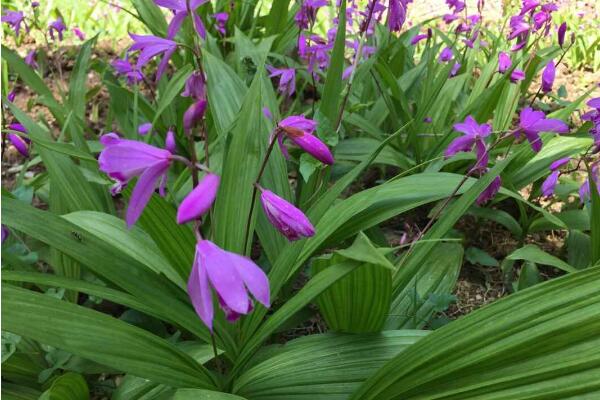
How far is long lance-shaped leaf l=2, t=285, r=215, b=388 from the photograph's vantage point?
895 mm

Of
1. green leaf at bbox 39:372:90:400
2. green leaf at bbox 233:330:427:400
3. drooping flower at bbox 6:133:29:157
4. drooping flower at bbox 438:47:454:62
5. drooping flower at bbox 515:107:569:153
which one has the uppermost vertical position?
drooping flower at bbox 438:47:454:62

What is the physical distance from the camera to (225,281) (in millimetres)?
800

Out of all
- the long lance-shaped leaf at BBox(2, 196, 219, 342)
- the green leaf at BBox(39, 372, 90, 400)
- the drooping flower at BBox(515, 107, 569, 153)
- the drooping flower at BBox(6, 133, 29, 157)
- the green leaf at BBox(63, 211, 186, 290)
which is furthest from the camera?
the drooping flower at BBox(6, 133, 29, 157)

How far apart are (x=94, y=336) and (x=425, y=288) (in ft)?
3.25

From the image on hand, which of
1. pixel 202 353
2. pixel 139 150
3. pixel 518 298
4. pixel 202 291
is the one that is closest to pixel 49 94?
pixel 202 353

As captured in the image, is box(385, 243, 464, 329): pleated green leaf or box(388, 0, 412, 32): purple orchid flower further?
box(388, 0, 412, 32): purple orchid flower

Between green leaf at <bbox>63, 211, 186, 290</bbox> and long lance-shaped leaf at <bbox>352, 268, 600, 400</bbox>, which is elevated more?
long lance-shaped leaf at <bbox>352, 268, 600, 400</bbox>

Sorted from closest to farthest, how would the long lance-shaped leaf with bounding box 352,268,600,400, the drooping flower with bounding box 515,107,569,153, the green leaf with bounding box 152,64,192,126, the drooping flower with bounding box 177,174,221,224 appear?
the drooping flower with bounding box 177,174,221,224 → the long lance-shaped leaf with bounding box 352,268,600,400 → the drooping flower with bounding box 515,107,569,153 → the green leaf with bounding box 152,64,192,126

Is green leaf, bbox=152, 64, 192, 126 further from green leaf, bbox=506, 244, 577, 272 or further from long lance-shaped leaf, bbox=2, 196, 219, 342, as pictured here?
green leaf, bbox=506, 244, 577, 272

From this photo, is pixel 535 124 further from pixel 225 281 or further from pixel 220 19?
pixel 220 19

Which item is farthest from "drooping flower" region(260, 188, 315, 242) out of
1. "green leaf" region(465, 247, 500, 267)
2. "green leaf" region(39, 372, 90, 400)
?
"green leaf" region(465, 247, 500, 267)

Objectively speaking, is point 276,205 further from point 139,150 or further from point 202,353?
point 202,353

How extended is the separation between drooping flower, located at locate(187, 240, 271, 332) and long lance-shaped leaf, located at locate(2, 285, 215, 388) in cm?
24

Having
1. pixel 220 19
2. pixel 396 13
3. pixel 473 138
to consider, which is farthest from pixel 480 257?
pixel 220 19
